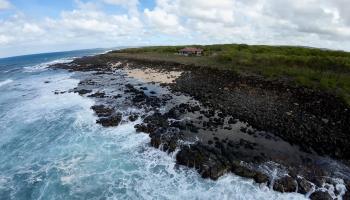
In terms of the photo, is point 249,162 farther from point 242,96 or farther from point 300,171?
point 242,96

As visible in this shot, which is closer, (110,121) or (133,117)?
(110,121)

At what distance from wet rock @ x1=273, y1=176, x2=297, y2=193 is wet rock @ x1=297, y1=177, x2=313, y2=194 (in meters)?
0.28

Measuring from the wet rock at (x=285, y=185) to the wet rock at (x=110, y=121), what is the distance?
16115mm

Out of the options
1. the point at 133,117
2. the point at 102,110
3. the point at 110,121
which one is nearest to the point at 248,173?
the point at 133,117

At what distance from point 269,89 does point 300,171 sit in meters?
20.2

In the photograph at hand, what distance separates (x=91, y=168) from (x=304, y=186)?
1410 centimetres

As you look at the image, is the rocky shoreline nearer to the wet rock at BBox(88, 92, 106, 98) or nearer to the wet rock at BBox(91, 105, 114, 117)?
the wet rock at BBox(91, 105, 114, 117)

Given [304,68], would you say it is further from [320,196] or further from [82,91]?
[82,91]

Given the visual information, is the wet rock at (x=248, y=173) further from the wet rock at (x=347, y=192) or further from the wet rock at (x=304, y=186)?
the wet rock at (x=347, y=192)

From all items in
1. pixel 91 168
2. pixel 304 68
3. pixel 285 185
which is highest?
pixel 304 68

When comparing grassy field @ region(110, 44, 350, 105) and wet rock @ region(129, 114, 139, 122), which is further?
grassy field @ region(110, 44, 350, 105)

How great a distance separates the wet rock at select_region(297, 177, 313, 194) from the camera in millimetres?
16156

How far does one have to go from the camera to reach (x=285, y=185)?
1644 centimetres

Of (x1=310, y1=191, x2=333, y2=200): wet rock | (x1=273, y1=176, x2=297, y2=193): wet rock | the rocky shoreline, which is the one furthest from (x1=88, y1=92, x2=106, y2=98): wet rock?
(x1=310, y1=191, x2=333, y2=200): wet rock
